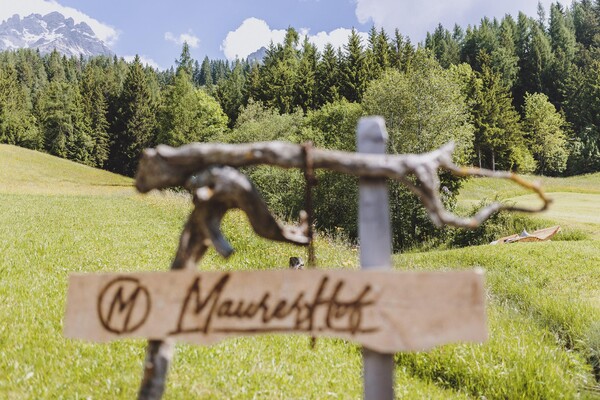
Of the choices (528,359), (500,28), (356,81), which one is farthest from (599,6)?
(528,359)

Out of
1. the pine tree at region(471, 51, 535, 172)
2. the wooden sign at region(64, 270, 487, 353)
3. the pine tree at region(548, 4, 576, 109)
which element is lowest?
the wooden sign at region(64, 270, 487, 353)

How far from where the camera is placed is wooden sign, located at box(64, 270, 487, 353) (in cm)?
255

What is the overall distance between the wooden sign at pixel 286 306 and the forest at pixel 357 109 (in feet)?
94.0

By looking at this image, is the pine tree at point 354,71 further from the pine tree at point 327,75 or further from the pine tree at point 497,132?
the pine tree at point 497,132

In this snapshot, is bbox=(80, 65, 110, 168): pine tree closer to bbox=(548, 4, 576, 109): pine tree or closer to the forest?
the forest

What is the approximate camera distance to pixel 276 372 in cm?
535

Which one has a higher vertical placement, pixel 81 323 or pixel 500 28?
pixel 500 28

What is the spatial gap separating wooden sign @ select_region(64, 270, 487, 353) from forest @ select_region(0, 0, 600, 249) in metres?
28.6

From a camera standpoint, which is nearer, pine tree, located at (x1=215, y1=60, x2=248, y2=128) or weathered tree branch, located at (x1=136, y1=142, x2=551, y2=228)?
weathered tree branch, located at (x1=136, y1=142, x2=551, y2=228)

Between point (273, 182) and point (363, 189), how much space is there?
32.5 m

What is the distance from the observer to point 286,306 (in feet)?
8.52

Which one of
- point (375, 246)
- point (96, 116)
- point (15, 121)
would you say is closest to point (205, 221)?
point (375, 246)

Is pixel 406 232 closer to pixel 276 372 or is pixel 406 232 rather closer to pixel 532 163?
pixel 276 372

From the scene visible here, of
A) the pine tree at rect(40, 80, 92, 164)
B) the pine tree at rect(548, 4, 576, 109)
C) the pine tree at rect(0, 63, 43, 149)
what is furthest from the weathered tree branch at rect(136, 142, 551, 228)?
the pine tree at rect(548, 4, 576, 109)
